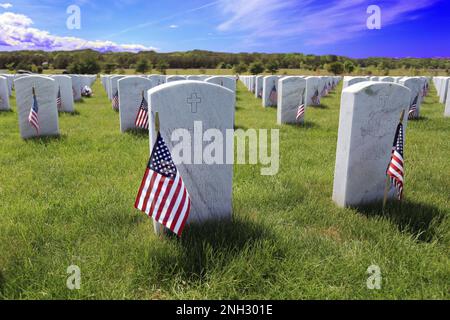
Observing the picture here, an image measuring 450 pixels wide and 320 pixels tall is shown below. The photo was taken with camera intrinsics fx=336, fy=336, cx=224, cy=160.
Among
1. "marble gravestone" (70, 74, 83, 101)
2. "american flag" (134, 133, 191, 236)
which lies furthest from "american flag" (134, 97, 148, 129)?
"marble gravestone" (70, 74, 83, 101)

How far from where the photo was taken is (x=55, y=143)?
6500mm

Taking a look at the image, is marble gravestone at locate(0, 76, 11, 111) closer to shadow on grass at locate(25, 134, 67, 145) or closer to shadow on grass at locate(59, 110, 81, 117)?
shadow on grass at locate(59, 110, 81, 117)

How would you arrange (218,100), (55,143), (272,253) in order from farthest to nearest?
(55,143)
(218,100)
(272,253)

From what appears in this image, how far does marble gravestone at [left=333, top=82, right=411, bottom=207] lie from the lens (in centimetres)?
371

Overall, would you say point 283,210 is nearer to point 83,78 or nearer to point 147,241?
point 147,241

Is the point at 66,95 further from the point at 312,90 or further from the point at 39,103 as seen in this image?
the point at 312,90

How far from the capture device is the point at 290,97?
8.91m

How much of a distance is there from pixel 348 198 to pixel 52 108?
6.15 meters

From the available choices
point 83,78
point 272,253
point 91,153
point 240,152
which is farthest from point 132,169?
point 83,78

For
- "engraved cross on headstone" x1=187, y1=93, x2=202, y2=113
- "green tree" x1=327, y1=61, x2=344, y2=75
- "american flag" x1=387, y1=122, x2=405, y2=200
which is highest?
"green tree" x1=327, y1=61, x2=344, y2=75

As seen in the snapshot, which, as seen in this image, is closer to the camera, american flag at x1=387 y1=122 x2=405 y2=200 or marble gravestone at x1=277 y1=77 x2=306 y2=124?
american flag at x1=387 y1=122 x2=405 y2=200

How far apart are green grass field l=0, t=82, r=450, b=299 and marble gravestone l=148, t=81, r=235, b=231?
271 millimetres

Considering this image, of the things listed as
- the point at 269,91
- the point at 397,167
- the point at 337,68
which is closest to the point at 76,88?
the point at 269,91

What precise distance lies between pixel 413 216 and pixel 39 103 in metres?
6.93
